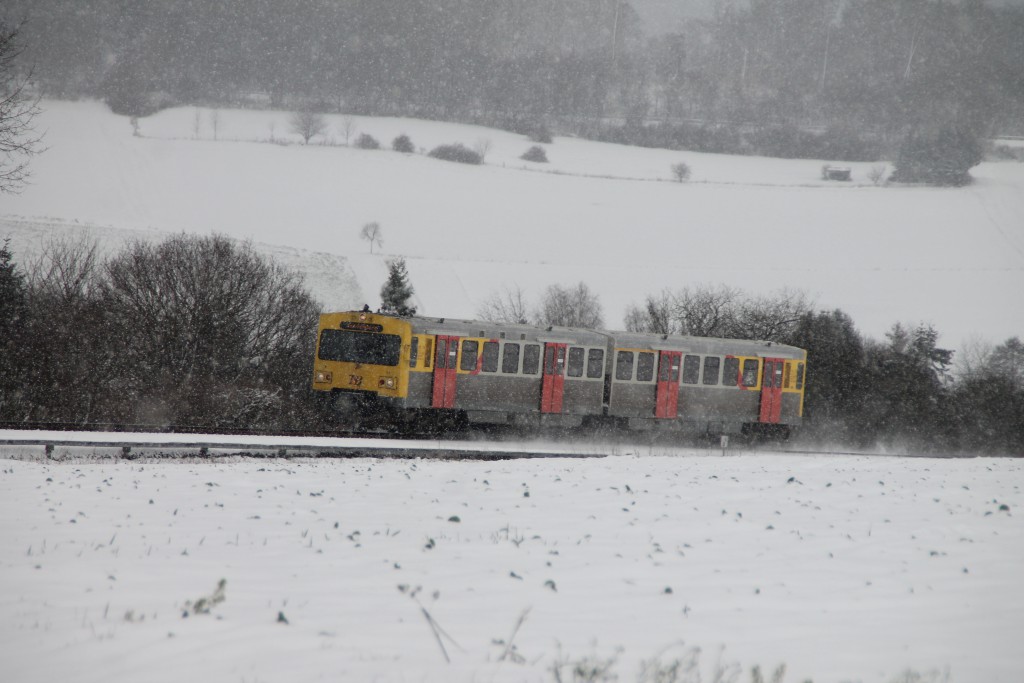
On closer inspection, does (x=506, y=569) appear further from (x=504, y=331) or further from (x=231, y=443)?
(x=504, y=331)

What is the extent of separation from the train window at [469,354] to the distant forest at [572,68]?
89427 mm

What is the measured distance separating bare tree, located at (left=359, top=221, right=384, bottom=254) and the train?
36.0 m

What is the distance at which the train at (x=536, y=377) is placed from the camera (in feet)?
73.9

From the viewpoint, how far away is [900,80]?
158250 millimetres

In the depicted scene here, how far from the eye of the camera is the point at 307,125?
97.8 m

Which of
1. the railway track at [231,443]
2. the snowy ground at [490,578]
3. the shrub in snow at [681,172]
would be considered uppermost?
the shrub in snow at [681,172]

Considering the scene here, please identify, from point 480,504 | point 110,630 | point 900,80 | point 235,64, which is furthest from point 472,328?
point 900,80

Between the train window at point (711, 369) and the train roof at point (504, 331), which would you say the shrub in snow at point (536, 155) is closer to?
the train window at point (711, 369)

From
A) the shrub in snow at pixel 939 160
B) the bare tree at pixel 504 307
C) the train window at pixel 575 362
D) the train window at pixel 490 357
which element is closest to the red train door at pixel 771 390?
the train window at pixel 575 362

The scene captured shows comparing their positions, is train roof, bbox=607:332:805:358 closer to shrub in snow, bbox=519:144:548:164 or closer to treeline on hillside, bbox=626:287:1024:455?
treeline on hillside, bbox=626:287:1024:455

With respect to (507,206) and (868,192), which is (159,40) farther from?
(868,192)

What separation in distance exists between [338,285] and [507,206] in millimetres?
28363

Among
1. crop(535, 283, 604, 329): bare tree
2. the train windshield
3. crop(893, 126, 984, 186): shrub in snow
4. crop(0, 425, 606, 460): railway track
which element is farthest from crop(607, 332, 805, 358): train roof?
crop(893, 126, 984, 186): shrub in snow

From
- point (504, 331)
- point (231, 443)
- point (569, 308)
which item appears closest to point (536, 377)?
point (504, 331)
